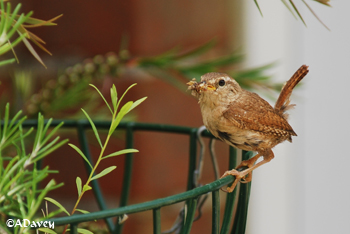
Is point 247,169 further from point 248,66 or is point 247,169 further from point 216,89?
point 248,66

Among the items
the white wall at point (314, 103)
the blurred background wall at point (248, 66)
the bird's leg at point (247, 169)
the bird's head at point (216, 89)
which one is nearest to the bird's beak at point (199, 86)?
the bird's head at point (216, 89)

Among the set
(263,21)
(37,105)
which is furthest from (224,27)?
(37,105)

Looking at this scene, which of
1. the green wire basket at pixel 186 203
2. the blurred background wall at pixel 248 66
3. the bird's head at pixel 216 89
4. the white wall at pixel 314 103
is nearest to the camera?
the green wire basket at pixel 186 203

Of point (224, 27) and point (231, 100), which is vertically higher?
point (224, 27)

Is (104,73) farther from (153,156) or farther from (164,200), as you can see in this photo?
(153,156)

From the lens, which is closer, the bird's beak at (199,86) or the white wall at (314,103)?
the bird's beak at (199,86)

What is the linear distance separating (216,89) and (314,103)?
96 centimetres

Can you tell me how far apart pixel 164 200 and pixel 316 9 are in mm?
1319

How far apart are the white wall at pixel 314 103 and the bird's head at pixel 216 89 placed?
0.80 metres

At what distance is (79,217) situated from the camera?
0.39 m

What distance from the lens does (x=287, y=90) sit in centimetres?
82

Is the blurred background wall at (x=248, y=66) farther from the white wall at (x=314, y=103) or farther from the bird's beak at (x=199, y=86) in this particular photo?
the bird's beak at (x=199, y=86)

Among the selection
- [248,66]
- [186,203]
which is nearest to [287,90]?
[186,203]

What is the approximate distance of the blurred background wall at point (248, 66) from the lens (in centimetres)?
120
